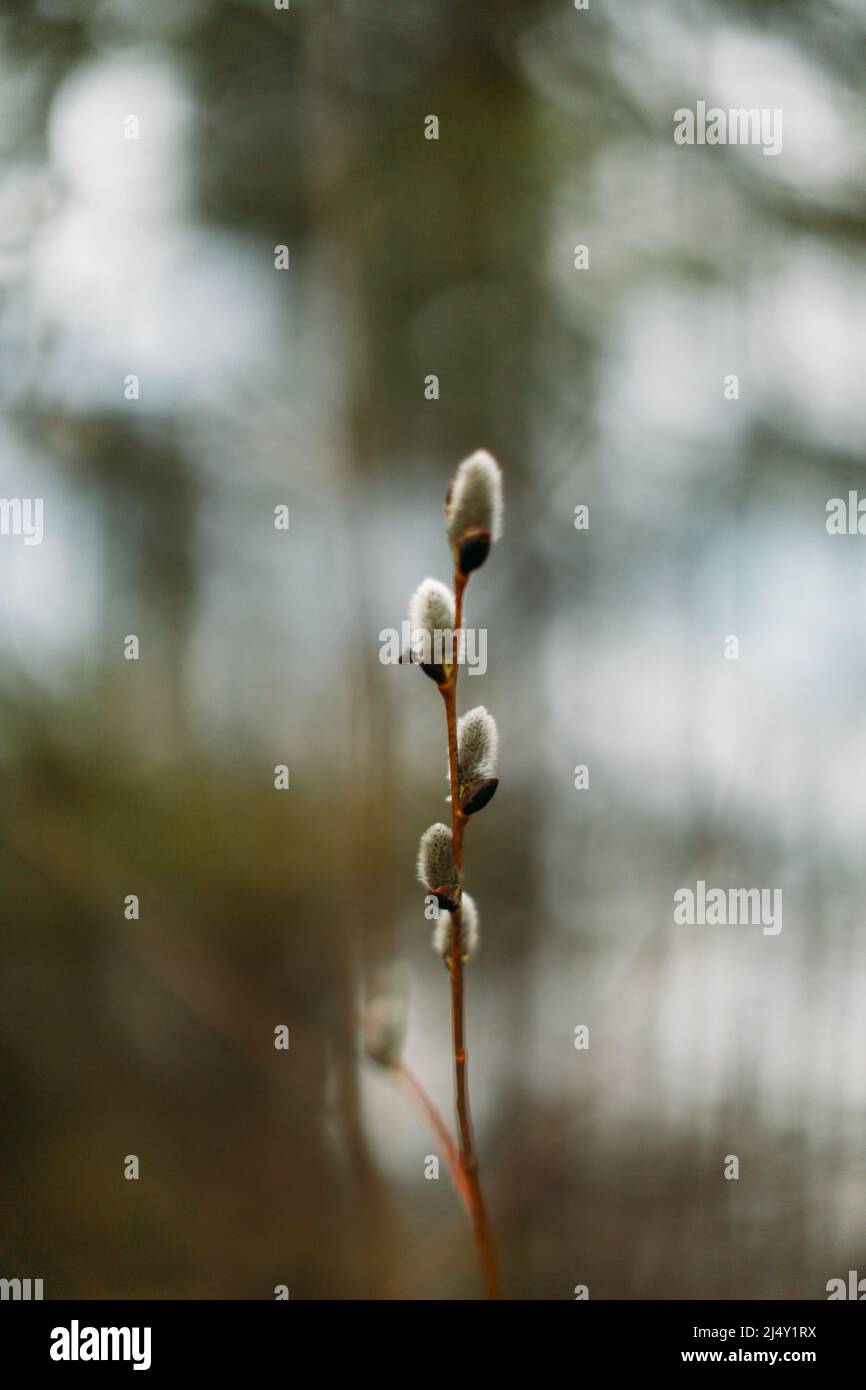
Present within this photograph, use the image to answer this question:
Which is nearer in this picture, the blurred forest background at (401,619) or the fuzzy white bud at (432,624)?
the fuzzy white bud at (432,624)

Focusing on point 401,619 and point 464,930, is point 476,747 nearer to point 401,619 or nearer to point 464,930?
point 464,930

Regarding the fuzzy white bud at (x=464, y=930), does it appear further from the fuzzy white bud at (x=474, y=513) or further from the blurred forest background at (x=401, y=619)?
the blurred forest background at (x=401, y=619)

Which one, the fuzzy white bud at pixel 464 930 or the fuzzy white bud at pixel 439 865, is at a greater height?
the fuzzy white bud at pixel 439 865

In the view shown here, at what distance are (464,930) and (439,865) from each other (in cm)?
2

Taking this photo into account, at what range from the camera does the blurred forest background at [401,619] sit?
1.46m

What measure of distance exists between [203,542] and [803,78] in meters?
1.38

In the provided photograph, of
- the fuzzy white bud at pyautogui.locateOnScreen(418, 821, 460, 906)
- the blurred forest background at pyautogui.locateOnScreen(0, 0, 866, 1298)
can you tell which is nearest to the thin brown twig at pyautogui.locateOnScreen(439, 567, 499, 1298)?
the fuzzy white bud at pyautogui.locateOnScreen(418, 821, 460, 906)

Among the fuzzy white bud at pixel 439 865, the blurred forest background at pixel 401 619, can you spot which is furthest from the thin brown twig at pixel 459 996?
the blurred forest background at pixel 401 619

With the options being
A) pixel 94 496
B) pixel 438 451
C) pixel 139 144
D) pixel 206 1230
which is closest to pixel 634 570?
pixel 438 451

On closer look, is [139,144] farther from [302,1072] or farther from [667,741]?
[302,1072]

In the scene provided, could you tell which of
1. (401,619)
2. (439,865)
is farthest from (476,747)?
(401,619)

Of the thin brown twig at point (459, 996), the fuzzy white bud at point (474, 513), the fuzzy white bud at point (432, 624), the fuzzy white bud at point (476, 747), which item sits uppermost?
the fuzzy white bud at point (474, 513)

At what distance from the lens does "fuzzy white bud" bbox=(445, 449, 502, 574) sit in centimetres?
22

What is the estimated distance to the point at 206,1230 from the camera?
5.04 ft
